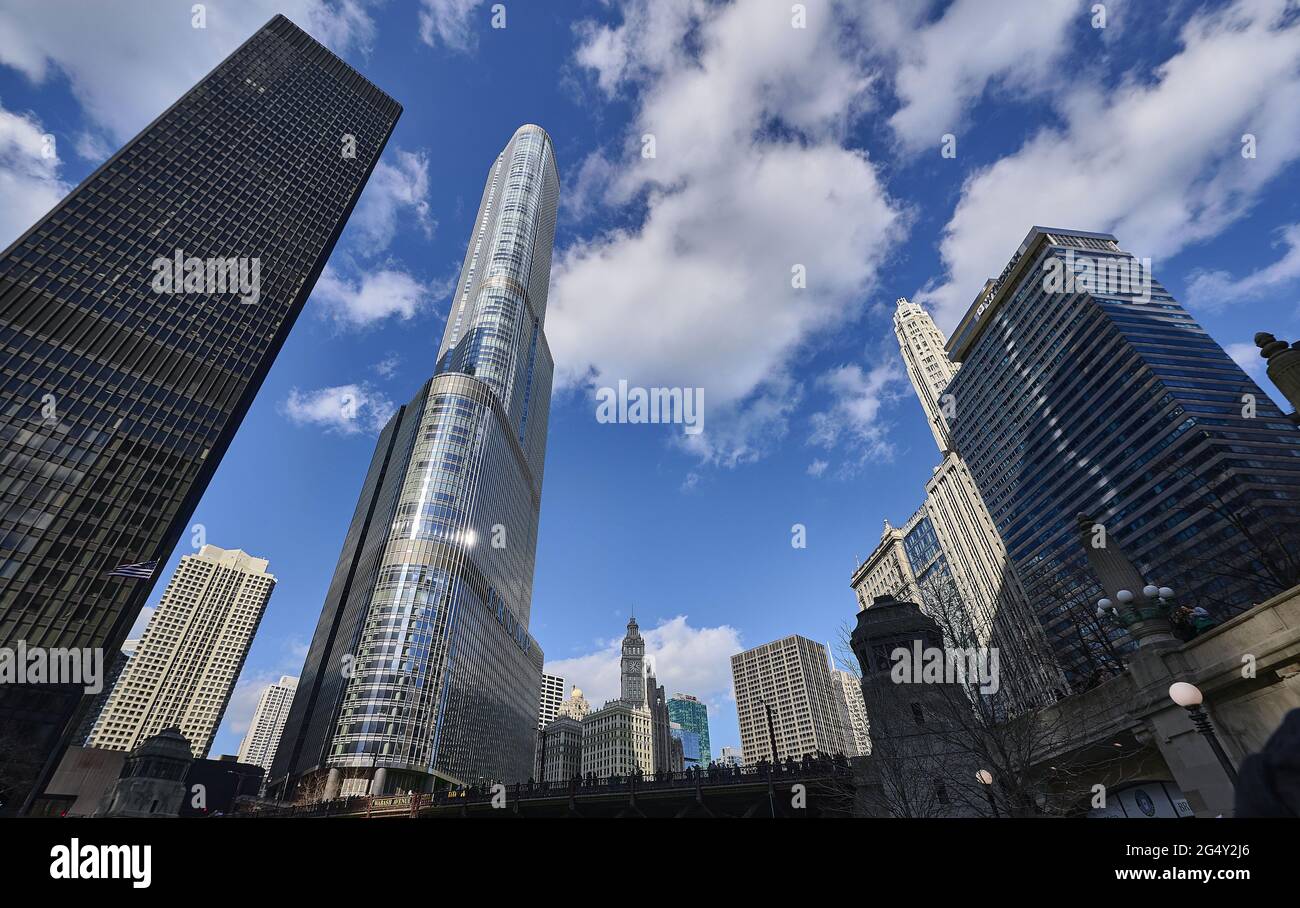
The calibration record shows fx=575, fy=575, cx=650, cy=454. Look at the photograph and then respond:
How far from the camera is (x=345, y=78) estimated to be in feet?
480

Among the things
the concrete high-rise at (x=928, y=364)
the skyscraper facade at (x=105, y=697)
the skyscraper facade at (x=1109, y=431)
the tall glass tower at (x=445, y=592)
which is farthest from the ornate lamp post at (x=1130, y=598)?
the skyscraper facade at (x=105, y=697)

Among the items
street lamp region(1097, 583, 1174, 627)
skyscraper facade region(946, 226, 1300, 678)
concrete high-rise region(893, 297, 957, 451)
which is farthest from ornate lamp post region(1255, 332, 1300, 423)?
concrete high-rise region(893, 297, 957, 451)

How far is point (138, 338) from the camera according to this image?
3398 inches

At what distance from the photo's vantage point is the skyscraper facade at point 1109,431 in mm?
88125

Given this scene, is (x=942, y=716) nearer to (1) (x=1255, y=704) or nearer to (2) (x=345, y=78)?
(1) (x=1255, y=704)

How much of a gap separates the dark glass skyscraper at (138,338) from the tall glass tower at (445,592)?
97.5ft

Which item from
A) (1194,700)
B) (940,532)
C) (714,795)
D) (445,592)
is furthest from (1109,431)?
(445,592)

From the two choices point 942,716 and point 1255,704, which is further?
point 942,716

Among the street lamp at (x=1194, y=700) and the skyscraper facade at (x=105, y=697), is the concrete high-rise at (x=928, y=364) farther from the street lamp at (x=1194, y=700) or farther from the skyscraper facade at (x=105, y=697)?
the skyscraper facade at (x=105, y=697)

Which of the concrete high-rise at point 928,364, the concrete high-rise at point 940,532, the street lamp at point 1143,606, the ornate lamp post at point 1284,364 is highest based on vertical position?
the concrete high-rise at point 928,364

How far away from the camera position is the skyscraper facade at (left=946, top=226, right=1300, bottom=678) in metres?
88.1
